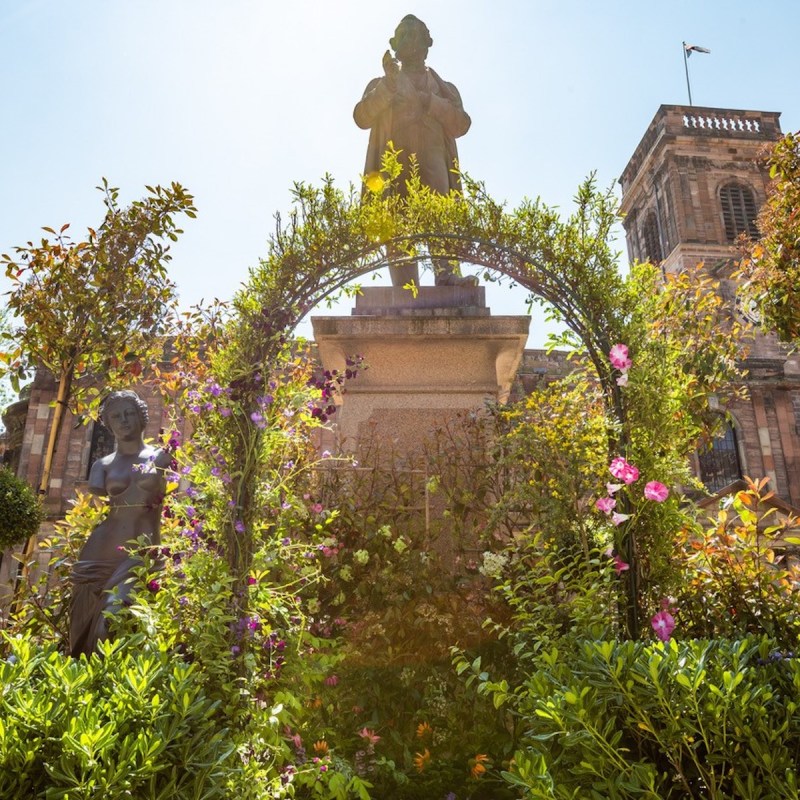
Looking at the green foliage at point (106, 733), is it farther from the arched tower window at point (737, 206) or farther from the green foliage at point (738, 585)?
the arched tower window at point (737, 206)

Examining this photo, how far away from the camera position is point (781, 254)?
193 inches

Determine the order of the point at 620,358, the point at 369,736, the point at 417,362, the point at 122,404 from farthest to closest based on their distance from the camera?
the point at 417,362 < the point at 122,404 < the point at 620,358 < the point at 369,736

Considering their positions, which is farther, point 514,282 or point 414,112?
point 414,112

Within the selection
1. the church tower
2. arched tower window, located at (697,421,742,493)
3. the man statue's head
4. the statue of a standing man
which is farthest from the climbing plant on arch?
the church tower

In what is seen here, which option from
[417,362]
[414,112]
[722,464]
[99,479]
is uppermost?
[722,464]

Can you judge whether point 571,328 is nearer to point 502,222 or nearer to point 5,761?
point 502,222

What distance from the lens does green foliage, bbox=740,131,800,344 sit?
486 centimetres

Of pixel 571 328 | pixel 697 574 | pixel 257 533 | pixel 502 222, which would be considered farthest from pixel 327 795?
pixel 502 222

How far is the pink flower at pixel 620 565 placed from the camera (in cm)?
348

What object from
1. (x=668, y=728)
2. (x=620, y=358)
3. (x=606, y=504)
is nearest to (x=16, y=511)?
(x=606, y=504)

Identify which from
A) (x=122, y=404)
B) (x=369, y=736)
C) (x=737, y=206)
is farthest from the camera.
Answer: (x=737, y=206)

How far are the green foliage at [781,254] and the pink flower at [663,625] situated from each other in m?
2.73

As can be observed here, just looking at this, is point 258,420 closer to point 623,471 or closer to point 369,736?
point 369,736

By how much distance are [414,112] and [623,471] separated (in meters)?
4.46
